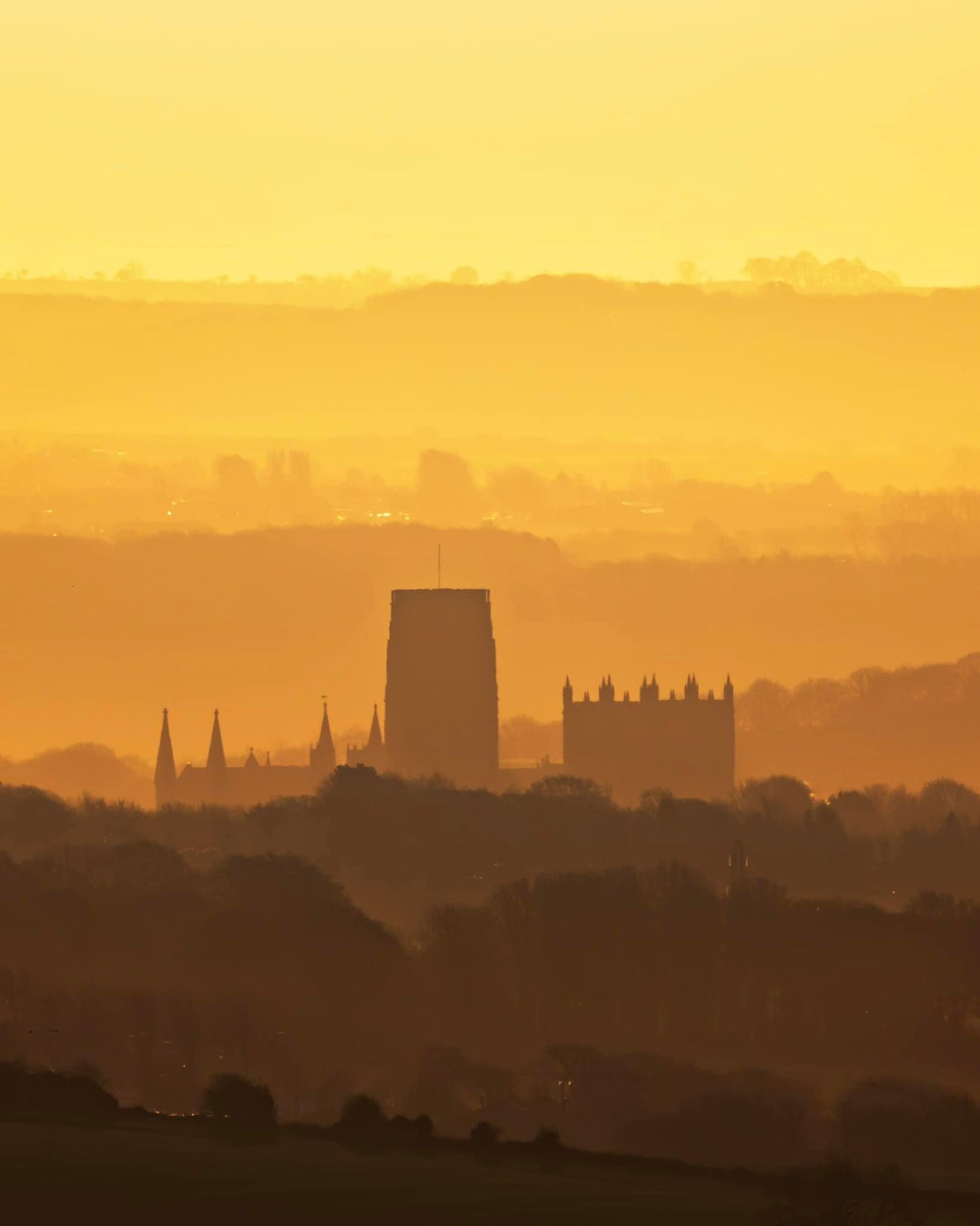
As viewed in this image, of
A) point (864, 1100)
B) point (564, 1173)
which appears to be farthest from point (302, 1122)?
point (864, 1100)

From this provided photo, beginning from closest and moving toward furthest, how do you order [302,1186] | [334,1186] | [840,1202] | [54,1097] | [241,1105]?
[840,1202]
[302,1186]
[334,1186]
[54,1097]
[241,1105]

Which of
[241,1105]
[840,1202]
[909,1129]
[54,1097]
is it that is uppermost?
[54,1097]

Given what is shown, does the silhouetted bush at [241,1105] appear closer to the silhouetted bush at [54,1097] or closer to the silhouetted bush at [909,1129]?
the silhouetted bush at [54,1097]

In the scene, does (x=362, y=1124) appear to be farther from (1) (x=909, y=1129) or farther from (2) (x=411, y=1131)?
(1) (x=909, y=1129)

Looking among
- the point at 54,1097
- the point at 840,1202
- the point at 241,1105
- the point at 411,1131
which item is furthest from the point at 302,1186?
the point at 241,1105

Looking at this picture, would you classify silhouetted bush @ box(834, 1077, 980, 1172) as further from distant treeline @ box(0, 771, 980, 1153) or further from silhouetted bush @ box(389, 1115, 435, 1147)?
silhouetted bush @ box(389, 1115, 435, 1147)

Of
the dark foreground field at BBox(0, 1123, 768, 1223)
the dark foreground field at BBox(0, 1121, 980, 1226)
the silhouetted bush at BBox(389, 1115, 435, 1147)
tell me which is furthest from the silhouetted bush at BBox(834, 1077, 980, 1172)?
the dark foreground field at BBox(0, 1123, 768, 1223)

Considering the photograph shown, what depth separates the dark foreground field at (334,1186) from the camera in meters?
89.3

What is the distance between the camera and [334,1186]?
93188 millimetres

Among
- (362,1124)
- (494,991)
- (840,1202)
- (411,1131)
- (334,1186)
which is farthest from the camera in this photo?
(494,991)

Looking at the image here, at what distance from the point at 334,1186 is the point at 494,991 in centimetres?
6561

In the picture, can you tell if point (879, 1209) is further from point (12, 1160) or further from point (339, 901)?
point (339, 901)

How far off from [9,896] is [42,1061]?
54.8m

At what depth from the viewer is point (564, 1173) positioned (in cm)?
9769
